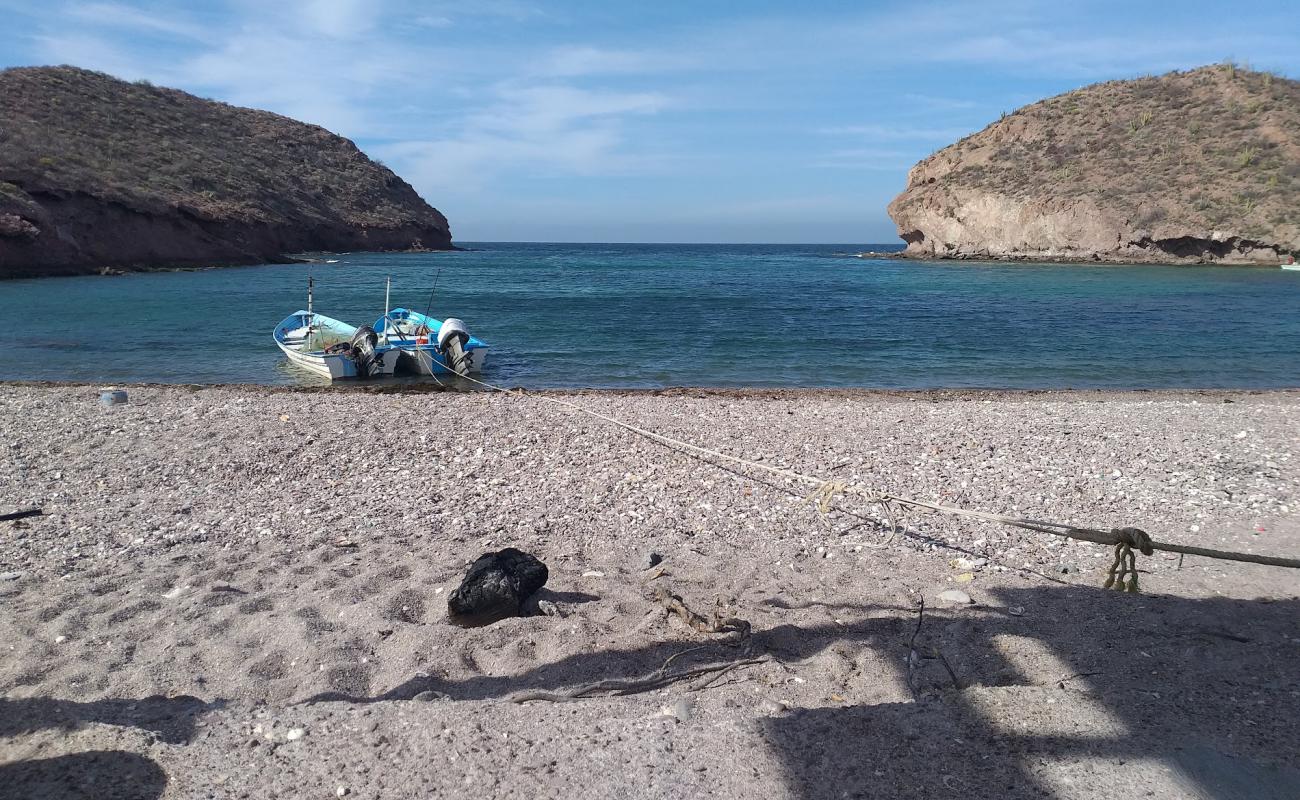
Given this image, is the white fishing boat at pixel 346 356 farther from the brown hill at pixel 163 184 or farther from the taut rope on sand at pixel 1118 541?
the brown hill at pixel 163 184

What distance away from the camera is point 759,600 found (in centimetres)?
490

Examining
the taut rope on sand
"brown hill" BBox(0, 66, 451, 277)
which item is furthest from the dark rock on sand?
"brown hill" BBox(0, 66, 451, 277)

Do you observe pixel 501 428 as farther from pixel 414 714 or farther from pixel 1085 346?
pixel 1085 346

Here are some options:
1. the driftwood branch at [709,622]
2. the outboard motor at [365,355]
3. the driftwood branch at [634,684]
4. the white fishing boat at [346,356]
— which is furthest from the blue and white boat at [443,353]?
the driftwood branch at [634,684]

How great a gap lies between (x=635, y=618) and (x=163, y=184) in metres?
59.4

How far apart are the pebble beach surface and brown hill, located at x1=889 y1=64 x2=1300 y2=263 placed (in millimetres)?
51480

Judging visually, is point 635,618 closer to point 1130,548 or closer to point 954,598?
point 954,598

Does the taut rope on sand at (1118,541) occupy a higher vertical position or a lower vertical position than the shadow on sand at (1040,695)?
higher

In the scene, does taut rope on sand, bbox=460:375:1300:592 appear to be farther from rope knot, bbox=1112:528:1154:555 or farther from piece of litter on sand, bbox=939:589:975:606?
piece of litter on sand, bbox=939:589:975:606

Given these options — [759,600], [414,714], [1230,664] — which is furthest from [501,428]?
[1230,664]

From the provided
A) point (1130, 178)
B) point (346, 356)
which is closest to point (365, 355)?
point (346, 356)

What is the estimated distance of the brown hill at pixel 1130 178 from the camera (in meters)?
50.4

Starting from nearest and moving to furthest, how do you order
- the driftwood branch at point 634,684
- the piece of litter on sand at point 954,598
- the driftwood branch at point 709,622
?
the driftwood branch at point 634,684
the driftwood branch at point 709,622
the piece of litter on sand at point 954,598

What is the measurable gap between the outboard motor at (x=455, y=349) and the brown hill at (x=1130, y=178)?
5211 centimetres
